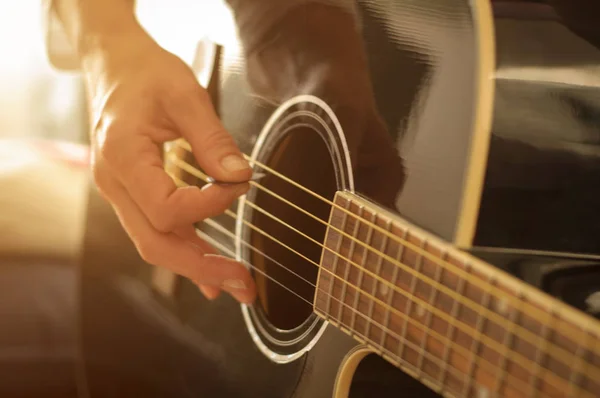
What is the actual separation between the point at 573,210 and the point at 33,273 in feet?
2.93

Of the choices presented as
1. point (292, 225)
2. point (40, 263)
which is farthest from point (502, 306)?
point (40, 263)

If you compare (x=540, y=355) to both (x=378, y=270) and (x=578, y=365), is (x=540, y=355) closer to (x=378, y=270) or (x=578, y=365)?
(x=578, y=365)

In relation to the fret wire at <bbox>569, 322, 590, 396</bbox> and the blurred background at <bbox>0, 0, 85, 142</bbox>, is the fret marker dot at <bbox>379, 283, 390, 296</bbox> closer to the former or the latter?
the fret wire at <bbox>569, 322, 590, 396</bbox>

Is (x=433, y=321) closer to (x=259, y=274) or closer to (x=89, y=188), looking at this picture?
(x=259, y=274)

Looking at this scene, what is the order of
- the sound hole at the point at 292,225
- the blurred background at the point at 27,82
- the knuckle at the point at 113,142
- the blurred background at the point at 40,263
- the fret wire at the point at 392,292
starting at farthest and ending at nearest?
the blurred background at the point at 27,82, the blurred background at the point at 40,263, the knuckle at the point at 113,142, the sound hole at the point at 292,225, the fret wire at the point at 392,292

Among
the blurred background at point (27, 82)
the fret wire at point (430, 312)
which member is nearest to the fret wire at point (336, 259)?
the fret wire at point (430, 312)

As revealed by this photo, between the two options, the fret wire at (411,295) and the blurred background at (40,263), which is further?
the blurred background at (40,263)

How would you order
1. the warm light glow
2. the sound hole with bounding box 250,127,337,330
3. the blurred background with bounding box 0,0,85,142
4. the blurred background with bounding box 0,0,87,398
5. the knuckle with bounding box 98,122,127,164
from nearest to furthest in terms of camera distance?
the sound hole with bounding box 250,127,337,330, the knuckle with bounding box 98,122,127,164, the blurred background with bounding box 0,0,87,398, the warm light glow, the blurred background with bounding box 0,0,85,142

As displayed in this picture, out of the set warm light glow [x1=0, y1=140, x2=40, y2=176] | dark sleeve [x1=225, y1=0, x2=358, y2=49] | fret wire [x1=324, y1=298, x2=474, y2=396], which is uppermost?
dark sleeve [x1=225, y1=0, x2=358, y2=49]

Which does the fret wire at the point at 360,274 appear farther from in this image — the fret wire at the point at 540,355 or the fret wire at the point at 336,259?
the fret wire at the point at 540,355

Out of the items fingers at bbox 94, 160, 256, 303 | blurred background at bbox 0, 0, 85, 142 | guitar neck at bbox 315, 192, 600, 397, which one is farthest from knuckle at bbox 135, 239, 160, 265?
blurred background at bbox 0, 0, 85, 142

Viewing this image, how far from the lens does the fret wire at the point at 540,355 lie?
0.38 metres

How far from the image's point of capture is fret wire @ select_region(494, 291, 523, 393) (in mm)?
399

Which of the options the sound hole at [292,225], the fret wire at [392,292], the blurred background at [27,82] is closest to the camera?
the fret wire at [392,292]
